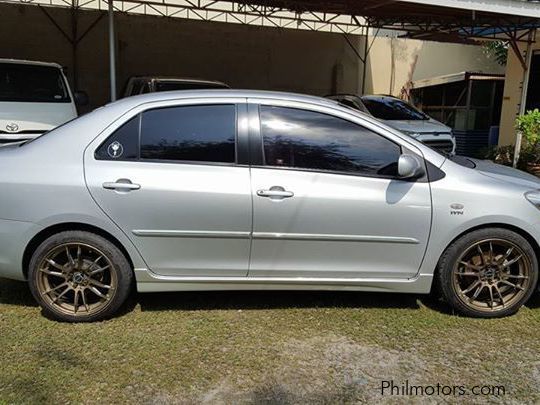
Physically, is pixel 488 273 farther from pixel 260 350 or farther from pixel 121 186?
pixel 121 186

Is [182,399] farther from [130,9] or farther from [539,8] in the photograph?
[130,9]

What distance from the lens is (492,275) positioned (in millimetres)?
3902

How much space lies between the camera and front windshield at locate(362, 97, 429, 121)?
10578 millimetres

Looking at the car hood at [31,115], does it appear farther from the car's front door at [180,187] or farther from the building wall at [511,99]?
the building wall at [511,99]

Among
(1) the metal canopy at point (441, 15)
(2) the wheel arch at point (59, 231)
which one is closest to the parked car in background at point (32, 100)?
(2) the wheel arch at point (59, 231)

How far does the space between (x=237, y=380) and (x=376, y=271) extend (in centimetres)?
131

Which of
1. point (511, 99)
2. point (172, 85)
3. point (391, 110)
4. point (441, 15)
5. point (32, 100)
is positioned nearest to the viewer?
point (32, 100)

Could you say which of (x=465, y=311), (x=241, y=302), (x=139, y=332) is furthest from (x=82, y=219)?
(x=465, y=311)

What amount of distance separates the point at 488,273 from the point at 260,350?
5.78 feet

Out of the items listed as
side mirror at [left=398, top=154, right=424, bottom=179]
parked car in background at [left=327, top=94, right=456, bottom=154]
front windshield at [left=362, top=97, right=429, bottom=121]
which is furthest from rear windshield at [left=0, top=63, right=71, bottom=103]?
side mirror at [left=398, top=154, right=424, bottom=179]

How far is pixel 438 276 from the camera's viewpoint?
3.90 m

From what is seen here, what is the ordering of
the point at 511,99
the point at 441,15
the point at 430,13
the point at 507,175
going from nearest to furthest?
1. the point at 507,175
2. the point at 430,13
3. the point at 441,15
4. the point at 511,99

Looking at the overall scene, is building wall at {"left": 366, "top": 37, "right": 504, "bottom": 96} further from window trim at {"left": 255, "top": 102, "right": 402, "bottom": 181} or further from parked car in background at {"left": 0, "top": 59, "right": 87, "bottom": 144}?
window trim at {"left": 255, "top": 102, "right": 402, "bottom": 181}

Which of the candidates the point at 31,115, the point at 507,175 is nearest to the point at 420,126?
the point at 507,175
